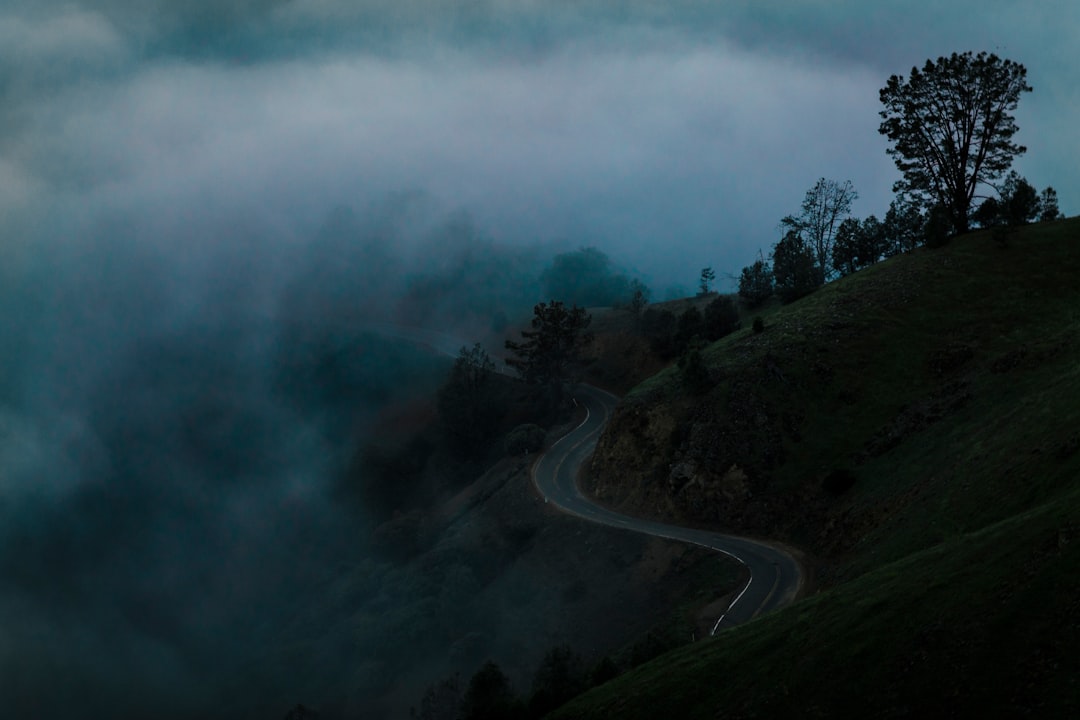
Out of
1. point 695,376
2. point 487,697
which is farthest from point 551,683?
point 695,376

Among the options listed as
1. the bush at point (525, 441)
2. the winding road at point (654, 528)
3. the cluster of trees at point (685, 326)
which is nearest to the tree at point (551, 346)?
the winding road at point (654, 528)

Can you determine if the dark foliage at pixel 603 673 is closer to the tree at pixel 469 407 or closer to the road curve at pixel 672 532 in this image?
the road curve at pixel 672 532

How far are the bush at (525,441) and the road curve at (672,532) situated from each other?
223cm

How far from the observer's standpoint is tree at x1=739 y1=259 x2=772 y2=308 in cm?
10731

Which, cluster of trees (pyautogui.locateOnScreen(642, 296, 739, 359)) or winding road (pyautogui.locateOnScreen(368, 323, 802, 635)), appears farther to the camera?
cluster of trees (pyautogui.locateOnScreen(642, 296, 739, 359))

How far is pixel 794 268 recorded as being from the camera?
9606 centimetres

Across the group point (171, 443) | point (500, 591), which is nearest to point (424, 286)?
point (171, 443)

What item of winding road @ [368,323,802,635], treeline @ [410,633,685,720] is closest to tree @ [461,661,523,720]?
treeline @ [410,633,685,720]

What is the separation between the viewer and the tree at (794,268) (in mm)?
91688

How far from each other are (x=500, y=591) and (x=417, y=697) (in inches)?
435

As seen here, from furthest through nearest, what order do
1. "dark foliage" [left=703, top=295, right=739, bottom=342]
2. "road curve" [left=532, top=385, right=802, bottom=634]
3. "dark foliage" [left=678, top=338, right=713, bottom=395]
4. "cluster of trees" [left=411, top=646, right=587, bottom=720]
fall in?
"dark foliage" [left=703, top=295, right=739, bottom=342] < "dark foliage" [left=678, top=338, right=713, bottom=395] < "road curve" [left=532, top=385, right=802, bottom=634] < "cluster of trees" [left=411, top=646, right=587, bottom=720]

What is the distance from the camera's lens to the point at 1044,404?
41.5 metres

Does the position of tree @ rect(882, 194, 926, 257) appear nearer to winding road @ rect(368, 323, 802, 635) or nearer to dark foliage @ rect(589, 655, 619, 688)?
winding road @ rect(368, 323, 802, 635)

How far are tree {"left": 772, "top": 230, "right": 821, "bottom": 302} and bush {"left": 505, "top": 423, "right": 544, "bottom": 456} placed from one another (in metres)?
35.4
